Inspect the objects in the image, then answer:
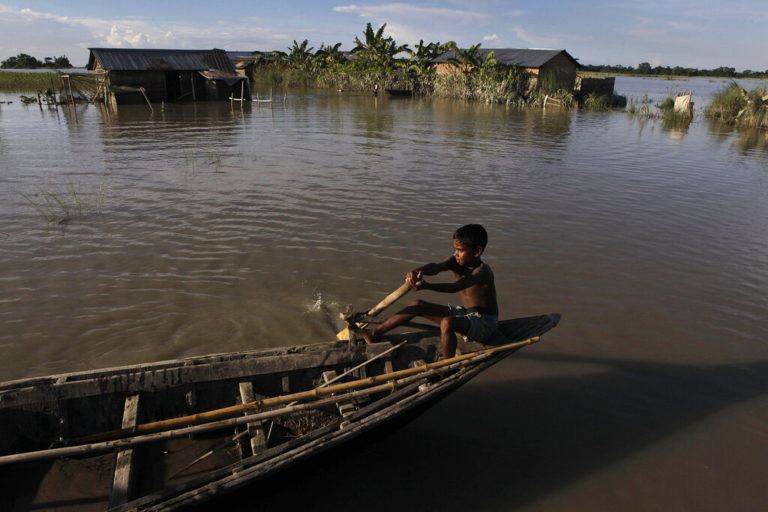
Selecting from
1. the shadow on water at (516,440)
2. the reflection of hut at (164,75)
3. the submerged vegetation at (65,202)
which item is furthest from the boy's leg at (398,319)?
the reflection of hut at (164,75)

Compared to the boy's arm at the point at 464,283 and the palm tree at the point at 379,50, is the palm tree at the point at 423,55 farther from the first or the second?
the boy's arm at the point at 464,283

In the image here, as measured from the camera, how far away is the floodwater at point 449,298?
3346 mm

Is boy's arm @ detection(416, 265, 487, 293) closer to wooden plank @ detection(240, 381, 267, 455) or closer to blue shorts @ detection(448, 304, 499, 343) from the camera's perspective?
blue shorts @ detection(448, 304, 499, 343)

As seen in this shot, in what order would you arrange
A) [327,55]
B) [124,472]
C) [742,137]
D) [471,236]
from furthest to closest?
[327,55]
[742,137]
[471,236]
[124,472]

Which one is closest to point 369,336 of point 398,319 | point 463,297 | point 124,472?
point 398,319

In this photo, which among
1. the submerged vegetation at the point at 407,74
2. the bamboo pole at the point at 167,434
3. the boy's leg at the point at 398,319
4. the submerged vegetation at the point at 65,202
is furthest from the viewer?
the submerged vegetation at the point at 407,74

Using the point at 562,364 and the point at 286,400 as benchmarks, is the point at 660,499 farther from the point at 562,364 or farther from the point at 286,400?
the point at 286,400

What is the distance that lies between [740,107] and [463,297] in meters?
23.9

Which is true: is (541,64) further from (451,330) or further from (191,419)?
(191,419)

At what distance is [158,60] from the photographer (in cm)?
2523

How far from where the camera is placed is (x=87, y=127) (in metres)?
16.6

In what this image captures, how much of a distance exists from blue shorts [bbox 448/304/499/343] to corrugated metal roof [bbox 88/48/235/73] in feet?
85.1

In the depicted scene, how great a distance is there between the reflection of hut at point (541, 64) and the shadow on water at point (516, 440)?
28884mm

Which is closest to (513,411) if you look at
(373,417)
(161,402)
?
(373,417)
